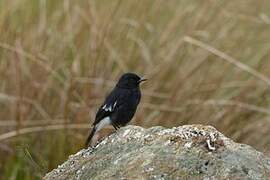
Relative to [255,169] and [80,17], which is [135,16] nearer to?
[80,17]

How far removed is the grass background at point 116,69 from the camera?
4965mm

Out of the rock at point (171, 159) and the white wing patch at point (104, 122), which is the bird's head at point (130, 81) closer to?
the white wing patch at point (104, 122)

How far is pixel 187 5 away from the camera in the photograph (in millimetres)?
6008

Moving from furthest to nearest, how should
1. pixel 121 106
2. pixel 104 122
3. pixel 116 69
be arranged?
pixel 116 69
pixel 104 122
pixel 121 106

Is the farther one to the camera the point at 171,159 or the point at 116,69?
the point at 116,69

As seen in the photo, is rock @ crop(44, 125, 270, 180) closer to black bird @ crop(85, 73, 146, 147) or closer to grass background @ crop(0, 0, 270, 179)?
black bird @ crop(85, 73, 146, 147)

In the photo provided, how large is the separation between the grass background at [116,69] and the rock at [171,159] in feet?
6.23

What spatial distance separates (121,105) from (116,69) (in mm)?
1231

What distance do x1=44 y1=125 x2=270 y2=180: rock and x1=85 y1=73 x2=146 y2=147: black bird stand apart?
4.53 feet

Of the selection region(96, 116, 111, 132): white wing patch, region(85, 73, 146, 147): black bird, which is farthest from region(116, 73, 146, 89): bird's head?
region(96, 116, 111, 132): white wing patch

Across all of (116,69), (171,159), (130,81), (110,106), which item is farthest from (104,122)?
(171,159)

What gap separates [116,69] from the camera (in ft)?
17.9

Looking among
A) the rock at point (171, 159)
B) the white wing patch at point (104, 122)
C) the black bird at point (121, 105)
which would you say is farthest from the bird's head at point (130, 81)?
the rock at point (171, 159)

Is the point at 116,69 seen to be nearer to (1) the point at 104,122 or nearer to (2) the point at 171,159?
(1) the point at 104,122
